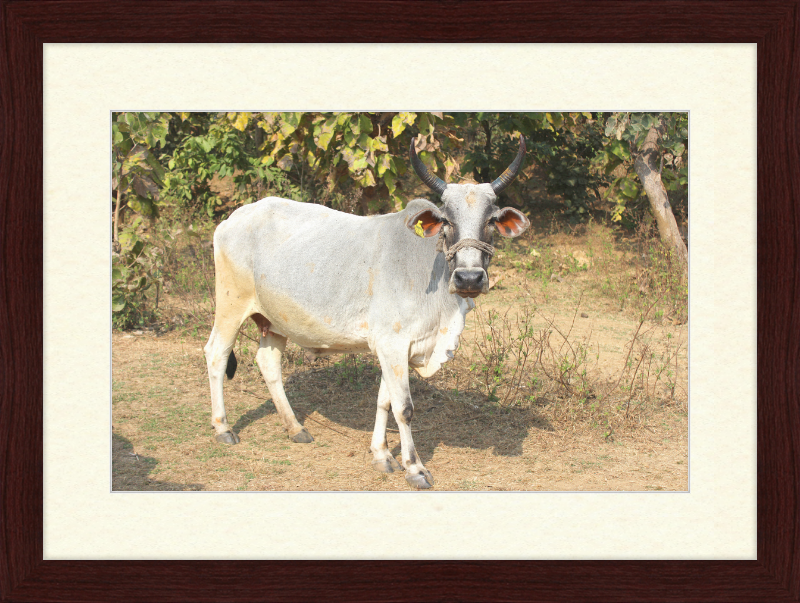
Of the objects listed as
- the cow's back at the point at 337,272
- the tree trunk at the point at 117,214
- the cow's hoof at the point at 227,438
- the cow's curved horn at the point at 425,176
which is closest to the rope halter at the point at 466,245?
the cow's curved horn at the point at 425,176

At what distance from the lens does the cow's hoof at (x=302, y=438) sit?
614cm

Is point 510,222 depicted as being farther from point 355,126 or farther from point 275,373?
point 355,126

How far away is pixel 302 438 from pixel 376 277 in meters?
1.60

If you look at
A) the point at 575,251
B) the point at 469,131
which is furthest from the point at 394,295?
the point at 469,131

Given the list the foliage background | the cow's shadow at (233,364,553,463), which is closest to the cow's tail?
the cow's shadow at (233,364,553,463)

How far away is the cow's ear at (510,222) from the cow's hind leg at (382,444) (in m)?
1.45

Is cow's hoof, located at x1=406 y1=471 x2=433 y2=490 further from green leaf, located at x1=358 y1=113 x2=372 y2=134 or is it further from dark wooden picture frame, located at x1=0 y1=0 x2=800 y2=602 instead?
green leaf, located at x1=358 y1=113 x2=372 y2=134

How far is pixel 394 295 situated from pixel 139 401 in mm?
2749

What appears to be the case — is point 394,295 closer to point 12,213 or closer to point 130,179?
point 12,213

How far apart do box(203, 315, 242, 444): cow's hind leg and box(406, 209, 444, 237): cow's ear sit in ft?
6.31

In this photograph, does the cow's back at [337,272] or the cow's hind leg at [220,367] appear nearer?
the cow's back at [337,272]

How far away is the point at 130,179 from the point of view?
7.75 meters

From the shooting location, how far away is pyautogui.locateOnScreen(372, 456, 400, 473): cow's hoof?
554cm
